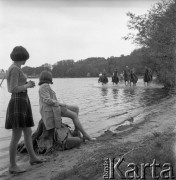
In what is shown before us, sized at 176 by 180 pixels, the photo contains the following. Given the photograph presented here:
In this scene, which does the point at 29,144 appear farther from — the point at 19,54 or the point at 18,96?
the point at 19,54

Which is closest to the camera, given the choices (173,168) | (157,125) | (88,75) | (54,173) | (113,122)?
(173,168)

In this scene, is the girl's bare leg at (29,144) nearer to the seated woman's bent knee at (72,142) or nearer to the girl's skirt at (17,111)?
the girl's skirt at (17,111)

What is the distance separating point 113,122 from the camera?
11.9 metres

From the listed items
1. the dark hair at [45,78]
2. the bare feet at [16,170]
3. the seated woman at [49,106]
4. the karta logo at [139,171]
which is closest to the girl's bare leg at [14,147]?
the bare feet at [16,170]

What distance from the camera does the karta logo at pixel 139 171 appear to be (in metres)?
3.73

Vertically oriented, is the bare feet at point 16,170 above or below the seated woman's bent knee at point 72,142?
below

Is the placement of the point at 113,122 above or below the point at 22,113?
below

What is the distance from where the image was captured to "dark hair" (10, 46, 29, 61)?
5448 millimetres

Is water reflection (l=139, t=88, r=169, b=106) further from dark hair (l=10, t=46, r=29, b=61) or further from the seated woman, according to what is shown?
dark hair (l=10, t=46, r=29, b=61)

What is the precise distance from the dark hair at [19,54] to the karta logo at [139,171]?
7.68 ft

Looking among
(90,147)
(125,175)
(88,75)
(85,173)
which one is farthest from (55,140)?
(88,75)

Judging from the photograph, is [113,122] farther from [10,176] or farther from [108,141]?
[10,176]

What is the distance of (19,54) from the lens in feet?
17.9

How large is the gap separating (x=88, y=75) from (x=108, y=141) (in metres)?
145
